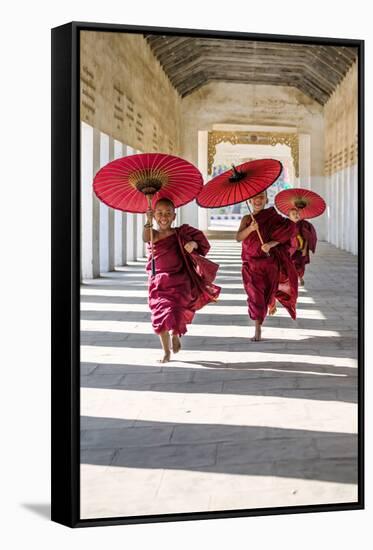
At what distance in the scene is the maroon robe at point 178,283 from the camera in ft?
17.5

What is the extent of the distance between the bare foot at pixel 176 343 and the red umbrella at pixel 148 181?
2.58 ft

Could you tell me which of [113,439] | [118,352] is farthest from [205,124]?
[113,439]

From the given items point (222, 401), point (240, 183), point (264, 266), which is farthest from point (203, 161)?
point (222, 401)

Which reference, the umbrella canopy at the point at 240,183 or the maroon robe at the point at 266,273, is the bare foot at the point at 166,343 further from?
the umbrella canopy at the point at 240,183

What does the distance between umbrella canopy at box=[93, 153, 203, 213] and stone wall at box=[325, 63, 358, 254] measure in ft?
2.67

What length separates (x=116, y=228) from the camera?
5.22m

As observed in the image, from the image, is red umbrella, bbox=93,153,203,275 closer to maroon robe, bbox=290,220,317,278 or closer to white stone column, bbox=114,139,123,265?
white stone column, bbox=114,139,123,265

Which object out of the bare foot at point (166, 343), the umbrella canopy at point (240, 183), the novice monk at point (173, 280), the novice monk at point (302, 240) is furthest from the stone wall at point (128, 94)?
the bare foot at point (166, 343)

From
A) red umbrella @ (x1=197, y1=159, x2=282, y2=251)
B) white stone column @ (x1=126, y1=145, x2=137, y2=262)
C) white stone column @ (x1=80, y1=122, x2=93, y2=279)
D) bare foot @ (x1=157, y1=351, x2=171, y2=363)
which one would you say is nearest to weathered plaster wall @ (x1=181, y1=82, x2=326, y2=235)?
red umbrella @ (x1=197, y1=159, x2=282, y2=251)

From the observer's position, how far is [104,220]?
4.97m

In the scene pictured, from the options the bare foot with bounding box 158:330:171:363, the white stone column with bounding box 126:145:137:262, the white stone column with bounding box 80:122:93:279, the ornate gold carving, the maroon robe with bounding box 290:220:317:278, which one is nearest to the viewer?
the white stone column with bounding box 80:122:93:279

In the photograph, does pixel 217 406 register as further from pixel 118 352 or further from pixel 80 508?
pixel 80 508

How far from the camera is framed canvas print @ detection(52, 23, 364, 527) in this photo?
440cm

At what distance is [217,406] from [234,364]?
33cm
